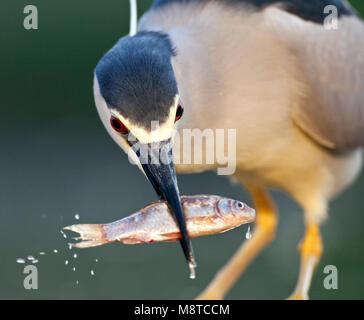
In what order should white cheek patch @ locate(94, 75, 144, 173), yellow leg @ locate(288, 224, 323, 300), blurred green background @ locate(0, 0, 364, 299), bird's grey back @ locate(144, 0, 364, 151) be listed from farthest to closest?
blurred green background @ locate(0, 0, 364, 299), yellow leg @ locate(288, 224, 323, 300), bird's grey back @ locate(144, 0, 364, 151), white cheek patch @ locate(94, 75, 144, 173)

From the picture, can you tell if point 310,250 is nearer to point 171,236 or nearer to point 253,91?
point 253,91

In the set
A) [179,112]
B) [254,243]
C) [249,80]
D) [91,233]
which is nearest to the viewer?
[91,233]

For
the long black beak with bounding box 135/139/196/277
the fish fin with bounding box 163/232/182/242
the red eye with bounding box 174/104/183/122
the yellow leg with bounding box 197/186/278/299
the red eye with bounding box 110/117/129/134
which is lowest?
the yellow leg with bounding box 197/186/278/299

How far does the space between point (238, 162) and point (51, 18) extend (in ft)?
A: 8.12

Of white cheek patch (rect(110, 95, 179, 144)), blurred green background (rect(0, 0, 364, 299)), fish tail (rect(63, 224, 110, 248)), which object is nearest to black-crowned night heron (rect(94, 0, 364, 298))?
white cheek patch (rect(110, 95, 179, 144))

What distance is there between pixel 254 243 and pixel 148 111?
132 centimetres

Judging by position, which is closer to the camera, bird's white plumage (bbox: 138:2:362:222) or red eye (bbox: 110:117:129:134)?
red eye (bbox: 110:117:129:134)

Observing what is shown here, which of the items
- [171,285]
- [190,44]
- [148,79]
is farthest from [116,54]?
[171,285]

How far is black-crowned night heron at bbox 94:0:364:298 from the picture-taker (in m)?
1.79

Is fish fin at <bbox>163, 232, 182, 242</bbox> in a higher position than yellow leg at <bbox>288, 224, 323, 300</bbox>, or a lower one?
higher

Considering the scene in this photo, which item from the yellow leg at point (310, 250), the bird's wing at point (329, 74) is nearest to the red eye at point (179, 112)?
the bird's wing at point (329, 74)

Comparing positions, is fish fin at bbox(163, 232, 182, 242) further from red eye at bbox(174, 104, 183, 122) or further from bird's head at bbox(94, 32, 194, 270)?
red eye at bbox(174, 104, 183, 122)

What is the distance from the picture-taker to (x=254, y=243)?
296 cm

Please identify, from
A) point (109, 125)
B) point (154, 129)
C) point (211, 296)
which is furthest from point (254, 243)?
point (154, 129)
